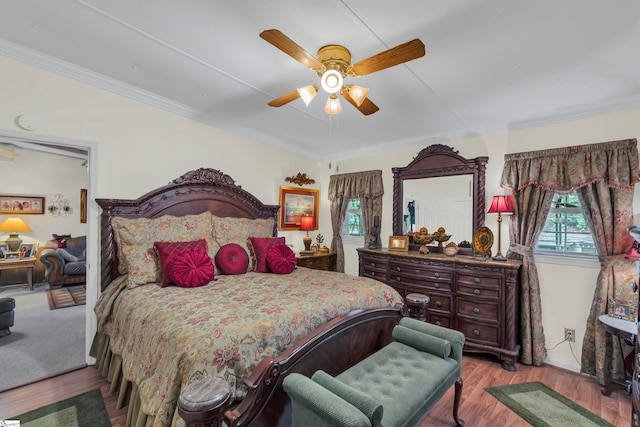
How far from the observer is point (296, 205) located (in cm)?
484

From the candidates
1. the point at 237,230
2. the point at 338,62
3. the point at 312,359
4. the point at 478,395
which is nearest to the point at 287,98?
the point at 338,62

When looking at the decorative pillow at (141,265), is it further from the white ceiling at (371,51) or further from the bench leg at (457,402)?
the bench leg at (457,402)

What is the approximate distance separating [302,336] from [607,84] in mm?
3234

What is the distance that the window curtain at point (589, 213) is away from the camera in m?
2.61

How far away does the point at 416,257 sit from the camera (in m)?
3.47

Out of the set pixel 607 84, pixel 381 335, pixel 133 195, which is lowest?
pixel 381 335

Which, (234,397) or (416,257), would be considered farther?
(416,257)

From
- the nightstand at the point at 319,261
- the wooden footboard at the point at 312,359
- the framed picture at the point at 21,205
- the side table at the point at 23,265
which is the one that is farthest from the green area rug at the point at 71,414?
the framed picture at the point at 21,205

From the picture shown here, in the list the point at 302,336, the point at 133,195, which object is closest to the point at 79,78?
the point at 133,195

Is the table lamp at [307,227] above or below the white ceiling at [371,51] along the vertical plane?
below

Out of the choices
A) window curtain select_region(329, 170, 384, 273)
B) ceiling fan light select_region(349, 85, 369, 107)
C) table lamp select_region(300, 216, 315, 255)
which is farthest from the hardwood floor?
table lamp select_region(300, 216, 315, 255)

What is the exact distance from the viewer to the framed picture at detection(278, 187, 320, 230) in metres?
4.67

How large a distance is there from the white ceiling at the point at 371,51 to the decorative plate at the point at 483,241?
1.23m

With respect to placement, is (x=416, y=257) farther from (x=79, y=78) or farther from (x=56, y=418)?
(x=79, y=78)
